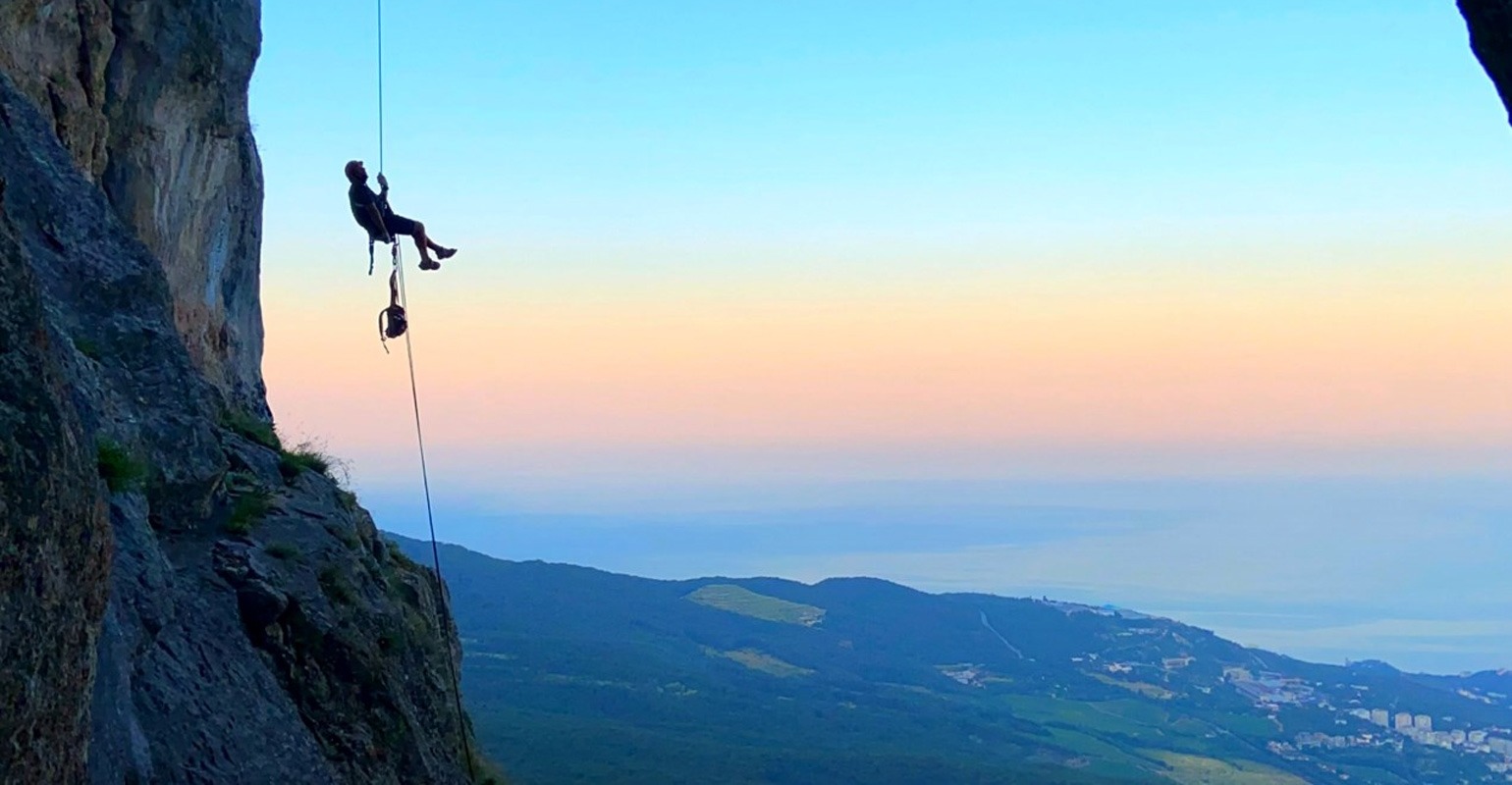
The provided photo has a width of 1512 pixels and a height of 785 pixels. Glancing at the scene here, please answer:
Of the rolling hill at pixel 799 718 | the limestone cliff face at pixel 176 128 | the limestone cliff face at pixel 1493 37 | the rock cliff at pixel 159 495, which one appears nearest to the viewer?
the rock cliff at pixel 159 495

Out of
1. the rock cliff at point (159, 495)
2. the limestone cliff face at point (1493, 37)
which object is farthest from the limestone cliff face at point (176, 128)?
the limestone cliff face at point (1493, 37)

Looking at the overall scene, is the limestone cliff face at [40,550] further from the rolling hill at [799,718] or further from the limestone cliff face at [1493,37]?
the rolling hill at [799,718]

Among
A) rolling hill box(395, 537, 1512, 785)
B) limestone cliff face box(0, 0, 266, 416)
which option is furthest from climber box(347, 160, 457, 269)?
rolling hill box(395, 537, 1512, 785)

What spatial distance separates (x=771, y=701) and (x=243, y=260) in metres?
121

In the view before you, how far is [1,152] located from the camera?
569 inches

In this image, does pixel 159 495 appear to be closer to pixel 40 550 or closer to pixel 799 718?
pixel 40 550

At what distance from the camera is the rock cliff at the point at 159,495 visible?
27.8 feet

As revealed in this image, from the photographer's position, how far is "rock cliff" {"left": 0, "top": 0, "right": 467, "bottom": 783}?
8.48 m

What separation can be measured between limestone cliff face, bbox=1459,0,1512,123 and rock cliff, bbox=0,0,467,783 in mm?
10182

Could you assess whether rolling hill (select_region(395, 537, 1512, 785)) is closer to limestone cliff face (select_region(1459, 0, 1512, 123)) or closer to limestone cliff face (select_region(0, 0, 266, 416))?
limestone cliff face (select_region(0, 0, 266, 416))

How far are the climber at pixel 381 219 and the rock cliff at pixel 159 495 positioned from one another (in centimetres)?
299

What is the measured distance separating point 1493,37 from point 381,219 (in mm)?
16537

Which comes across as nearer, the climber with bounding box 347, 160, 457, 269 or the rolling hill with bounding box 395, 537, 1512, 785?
the climber with bounding box 347, 160, 457, 269

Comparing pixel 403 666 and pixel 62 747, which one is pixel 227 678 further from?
pixel 62 747
